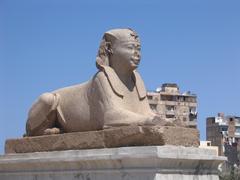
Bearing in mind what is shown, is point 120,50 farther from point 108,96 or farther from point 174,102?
point 174,102

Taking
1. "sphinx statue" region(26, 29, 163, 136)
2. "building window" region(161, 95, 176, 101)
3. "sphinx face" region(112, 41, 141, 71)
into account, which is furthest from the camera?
Answer: "building window" region(161, 95, 176, 101)

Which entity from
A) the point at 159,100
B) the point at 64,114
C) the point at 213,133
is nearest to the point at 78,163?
the point at 64,114

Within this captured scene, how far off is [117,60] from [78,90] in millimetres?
800

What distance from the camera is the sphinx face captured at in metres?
8.48

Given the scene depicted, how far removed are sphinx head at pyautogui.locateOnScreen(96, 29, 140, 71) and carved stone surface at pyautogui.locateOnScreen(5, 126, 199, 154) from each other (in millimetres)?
1102

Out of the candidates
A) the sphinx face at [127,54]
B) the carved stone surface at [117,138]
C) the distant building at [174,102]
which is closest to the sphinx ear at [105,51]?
the sphinx face at [127,54]

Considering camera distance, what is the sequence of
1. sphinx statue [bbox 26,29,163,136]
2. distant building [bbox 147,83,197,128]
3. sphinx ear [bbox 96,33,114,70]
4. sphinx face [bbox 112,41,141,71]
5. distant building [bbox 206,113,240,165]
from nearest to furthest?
sphinx statue [bbox 26,29,163,136] < sphinx face [bbox 112,41,141,71] < sphinx ear [bbox 96,33,114,70] < distant building [bbox 147,83,197,128] < distant building [bbox 206,113,240,165]

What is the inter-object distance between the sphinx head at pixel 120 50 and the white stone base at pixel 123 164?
55.1 inches

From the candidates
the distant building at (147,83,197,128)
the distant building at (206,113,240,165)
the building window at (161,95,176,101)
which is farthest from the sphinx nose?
the distant building at (206,113,240,165)

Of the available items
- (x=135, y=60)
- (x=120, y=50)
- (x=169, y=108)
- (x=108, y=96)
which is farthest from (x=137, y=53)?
(x=169, y=108)

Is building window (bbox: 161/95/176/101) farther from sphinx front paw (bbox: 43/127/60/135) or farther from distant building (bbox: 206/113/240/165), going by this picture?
sphinx front paw (bbox: 43/127/60/135)

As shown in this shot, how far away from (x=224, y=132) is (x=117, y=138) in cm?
5891

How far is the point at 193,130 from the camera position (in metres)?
8.06

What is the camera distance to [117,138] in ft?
25.5
